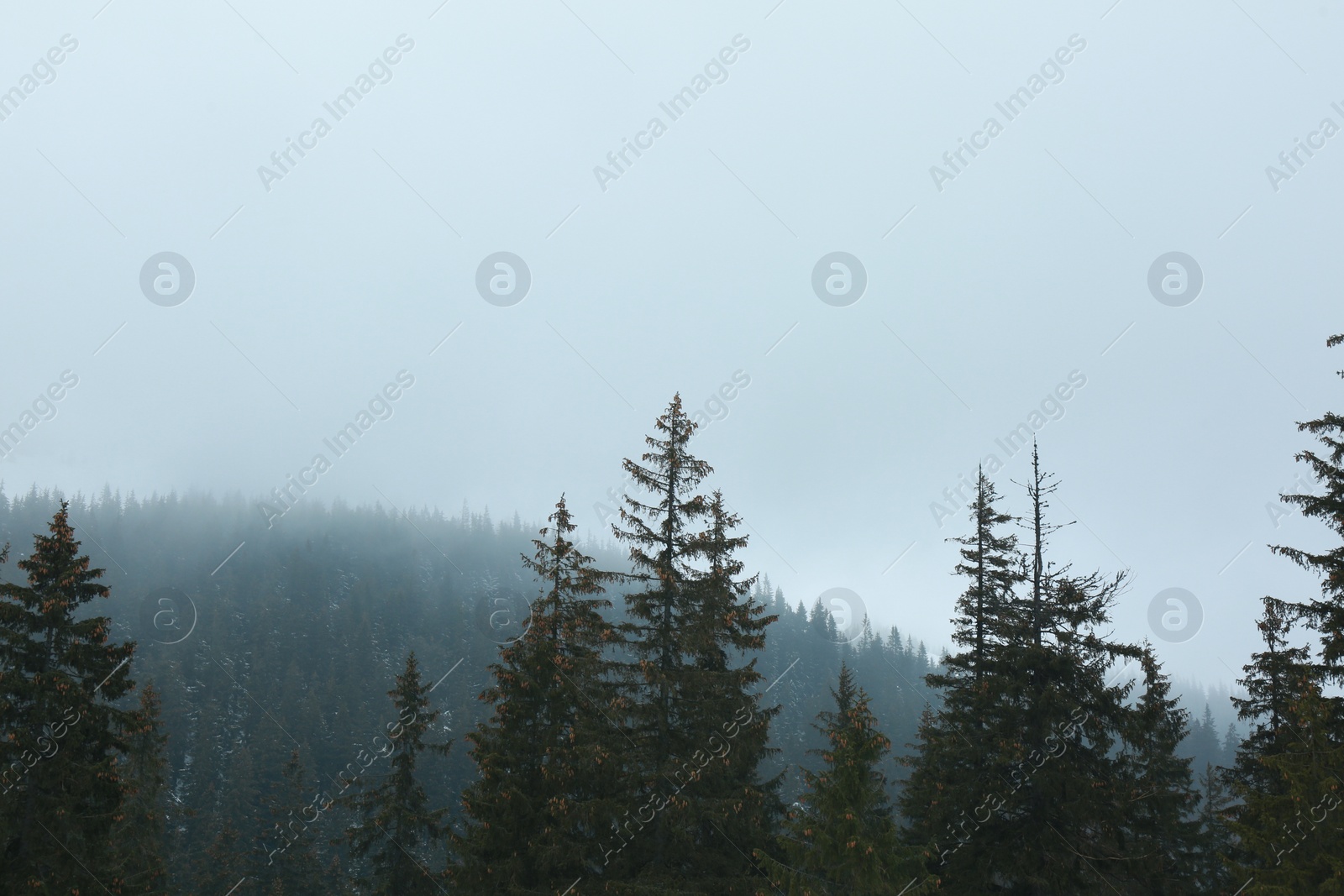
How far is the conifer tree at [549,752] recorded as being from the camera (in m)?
18.1

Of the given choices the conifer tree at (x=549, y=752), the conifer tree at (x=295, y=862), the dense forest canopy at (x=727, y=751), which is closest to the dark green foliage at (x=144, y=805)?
the dense forest canopy at (x=727, y=751)

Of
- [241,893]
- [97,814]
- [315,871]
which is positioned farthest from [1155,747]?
[241,893]

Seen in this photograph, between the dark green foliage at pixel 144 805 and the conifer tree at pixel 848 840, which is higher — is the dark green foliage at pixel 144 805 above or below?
above

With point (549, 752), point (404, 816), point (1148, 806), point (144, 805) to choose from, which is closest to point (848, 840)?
point (549, 752)

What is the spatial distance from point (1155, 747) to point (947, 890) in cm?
1607

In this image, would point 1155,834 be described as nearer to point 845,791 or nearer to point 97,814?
point 845,791

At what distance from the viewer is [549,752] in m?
20.2

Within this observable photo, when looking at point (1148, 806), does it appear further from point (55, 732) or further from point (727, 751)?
point (55, 732)

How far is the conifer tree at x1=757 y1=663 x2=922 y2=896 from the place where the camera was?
1391 cm

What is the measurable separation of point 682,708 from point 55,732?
13.6 metres

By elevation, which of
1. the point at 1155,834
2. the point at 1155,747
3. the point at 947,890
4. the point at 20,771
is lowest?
the point at 1155,747

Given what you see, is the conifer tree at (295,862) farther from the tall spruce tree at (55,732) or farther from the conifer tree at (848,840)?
the conifer tree at (848,840)

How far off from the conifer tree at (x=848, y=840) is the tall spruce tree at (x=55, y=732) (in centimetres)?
1445

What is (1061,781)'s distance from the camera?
16953 mm
